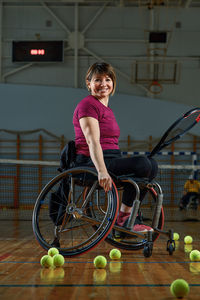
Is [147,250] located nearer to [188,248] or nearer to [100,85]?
[188,248]

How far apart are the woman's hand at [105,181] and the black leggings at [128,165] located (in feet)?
0.62

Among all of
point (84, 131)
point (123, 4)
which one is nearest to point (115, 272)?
point (84, 131)

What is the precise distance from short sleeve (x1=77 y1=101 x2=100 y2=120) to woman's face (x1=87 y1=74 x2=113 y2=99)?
18 centimetres

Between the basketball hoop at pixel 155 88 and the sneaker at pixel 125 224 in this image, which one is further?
the basketball hoop at pixel 155 88

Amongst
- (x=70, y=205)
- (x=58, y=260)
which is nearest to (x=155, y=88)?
(x=70, y=205)

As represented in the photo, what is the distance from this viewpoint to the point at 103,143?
9.04 ft

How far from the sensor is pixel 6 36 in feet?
44.7

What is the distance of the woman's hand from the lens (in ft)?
8.01

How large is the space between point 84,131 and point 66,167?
12.5 inches

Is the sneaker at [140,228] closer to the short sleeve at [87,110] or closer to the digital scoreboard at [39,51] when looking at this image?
the short sleeve at [87,110]

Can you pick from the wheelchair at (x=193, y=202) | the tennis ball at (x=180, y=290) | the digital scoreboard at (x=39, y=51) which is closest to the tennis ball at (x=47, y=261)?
the tennis ball at (x=180, y=290)

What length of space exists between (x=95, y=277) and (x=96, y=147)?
2.58ft

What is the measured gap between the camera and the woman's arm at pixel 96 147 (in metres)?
2.45

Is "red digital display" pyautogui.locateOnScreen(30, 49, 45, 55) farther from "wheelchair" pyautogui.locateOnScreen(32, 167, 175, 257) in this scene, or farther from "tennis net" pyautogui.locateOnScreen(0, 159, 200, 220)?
"wheelchair" pyautogui.locateOnScreen(32, 167, 175, 257)
